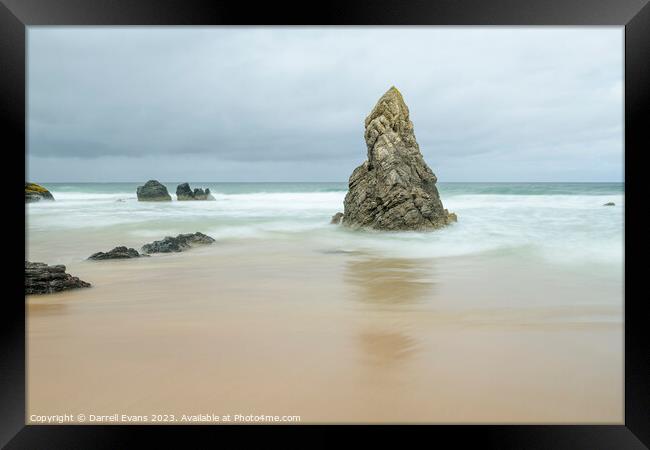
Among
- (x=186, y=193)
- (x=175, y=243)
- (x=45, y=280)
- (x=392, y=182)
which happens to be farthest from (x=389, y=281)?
(x=186, y=193)

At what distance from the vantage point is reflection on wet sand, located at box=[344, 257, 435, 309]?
161 inches

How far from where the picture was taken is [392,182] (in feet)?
29.9

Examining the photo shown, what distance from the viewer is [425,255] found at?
6.54 m

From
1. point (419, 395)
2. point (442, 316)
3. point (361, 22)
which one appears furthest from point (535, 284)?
point (361, 22)

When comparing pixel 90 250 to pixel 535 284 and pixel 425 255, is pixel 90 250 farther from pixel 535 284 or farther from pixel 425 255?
pixel 535 284

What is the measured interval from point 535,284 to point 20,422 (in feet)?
15.7

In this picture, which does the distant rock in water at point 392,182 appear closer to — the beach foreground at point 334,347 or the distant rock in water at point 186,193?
the beach foreground at point 334,347

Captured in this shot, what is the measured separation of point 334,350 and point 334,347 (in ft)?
0.17

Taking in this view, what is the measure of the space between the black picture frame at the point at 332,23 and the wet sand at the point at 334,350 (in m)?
0.13

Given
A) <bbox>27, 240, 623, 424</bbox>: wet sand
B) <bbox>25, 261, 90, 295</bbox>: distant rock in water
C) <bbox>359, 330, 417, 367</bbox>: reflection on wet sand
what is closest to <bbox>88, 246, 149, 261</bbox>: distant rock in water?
<bbox>27, 240, 623, 424</bbox>: wet sand

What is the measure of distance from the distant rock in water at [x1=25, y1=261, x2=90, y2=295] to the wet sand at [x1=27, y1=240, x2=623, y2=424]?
112 mm
